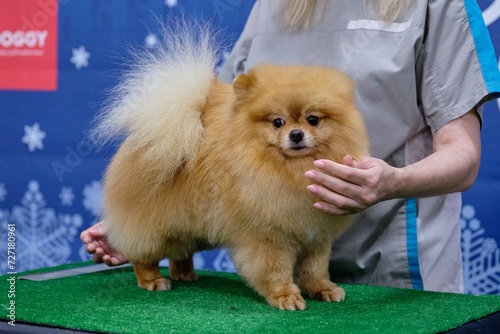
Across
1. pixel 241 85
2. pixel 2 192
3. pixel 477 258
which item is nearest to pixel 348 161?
pixel 241 85

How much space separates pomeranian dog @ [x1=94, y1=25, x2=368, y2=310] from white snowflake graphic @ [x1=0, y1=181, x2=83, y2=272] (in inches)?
36.7

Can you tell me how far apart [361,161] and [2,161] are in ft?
5.56

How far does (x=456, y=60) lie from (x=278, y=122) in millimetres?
504

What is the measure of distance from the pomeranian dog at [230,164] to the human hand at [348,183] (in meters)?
0.05

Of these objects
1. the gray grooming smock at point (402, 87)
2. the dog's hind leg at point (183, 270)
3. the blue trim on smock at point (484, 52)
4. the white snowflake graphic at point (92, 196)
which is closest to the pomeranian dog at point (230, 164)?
the dog's hind leg at point (183, 270)

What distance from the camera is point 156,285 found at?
1665mm

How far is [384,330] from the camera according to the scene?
1.22 metres

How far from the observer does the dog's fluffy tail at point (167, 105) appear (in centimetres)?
150

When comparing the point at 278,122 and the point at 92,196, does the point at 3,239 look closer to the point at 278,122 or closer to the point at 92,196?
the point at 92,196

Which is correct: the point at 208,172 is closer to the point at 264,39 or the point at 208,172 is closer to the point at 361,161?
the point at 361,161

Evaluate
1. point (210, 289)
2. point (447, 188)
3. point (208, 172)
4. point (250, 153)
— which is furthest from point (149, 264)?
point (447, 188)

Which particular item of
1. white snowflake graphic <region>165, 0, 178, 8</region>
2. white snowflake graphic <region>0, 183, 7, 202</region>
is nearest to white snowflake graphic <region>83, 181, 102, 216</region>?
white snowflake graphic <region>0, 183, 7, 202</region>

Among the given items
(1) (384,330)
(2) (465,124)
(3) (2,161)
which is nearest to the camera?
(1) (384,330)

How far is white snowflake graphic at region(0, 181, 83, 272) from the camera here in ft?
8.38
